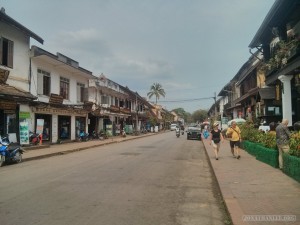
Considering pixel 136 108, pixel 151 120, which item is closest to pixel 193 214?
pixel 136 108

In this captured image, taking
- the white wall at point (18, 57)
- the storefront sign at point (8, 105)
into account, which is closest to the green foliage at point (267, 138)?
the storefront sign at point (8, 105)

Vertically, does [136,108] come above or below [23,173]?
above

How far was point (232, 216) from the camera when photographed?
6691 millimetres

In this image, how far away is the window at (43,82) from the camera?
28156 mm

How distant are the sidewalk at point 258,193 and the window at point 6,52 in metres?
16.1

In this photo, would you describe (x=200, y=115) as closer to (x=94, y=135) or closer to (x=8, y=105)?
(x=94, y=135)

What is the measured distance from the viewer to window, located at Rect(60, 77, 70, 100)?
32.4 meters

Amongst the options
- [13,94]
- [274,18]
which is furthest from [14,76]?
[274,18]

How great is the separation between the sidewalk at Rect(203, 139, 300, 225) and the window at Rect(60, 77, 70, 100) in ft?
71.7

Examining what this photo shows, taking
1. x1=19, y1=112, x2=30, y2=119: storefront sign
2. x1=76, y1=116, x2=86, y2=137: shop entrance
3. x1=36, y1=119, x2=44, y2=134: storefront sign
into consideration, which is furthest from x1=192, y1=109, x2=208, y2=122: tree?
x1=19, y1=112, x2=30, y2=119: storefront sign

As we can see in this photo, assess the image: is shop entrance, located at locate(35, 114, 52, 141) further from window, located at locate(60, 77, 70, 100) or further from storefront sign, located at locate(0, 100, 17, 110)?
storefront sign, located at locate(0, 100, 17, 110)

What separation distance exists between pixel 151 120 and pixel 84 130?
41.9 m

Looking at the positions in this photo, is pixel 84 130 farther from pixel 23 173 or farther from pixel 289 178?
pixel 289 178

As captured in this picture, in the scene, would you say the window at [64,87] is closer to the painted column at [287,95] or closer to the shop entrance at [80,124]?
the shop entrance at [80,124]
